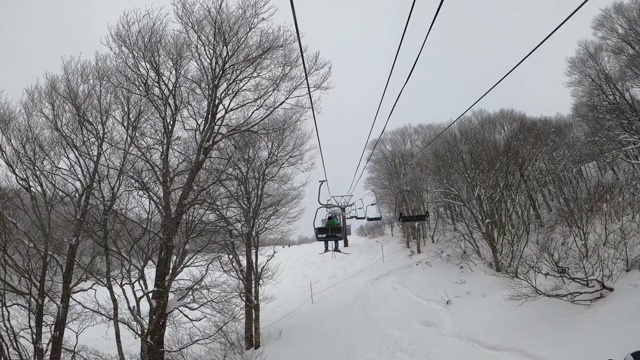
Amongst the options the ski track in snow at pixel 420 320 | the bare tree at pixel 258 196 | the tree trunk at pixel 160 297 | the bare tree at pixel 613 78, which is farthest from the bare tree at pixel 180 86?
the bare tree at pixel 613 78

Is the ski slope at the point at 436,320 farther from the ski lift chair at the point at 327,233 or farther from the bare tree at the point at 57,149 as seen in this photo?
the bare tree at the point at 57,149

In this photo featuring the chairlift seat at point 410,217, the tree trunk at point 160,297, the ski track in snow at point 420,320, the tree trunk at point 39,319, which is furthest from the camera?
the chairlift seat at point 410,217

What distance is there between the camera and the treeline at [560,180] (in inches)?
476

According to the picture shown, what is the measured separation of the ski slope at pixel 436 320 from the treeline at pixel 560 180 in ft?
3.15

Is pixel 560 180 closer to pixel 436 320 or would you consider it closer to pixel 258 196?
pixel 436 320

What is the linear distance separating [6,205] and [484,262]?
19.1m

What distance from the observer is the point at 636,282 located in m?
9.93

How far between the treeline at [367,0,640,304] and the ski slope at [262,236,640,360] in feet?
3.15

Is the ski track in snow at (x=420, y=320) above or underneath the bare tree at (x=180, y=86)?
underneath

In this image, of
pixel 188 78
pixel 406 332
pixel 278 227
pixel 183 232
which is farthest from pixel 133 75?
pixel 406 332

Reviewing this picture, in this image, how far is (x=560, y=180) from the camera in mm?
19766

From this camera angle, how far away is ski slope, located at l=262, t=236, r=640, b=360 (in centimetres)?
938

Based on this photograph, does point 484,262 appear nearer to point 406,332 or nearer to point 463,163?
point 463,163

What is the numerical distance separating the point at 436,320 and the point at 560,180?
13.1 m
